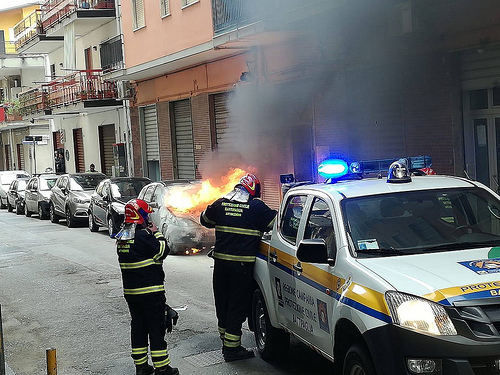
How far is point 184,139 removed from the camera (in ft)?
80.2

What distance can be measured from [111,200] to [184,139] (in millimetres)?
6735

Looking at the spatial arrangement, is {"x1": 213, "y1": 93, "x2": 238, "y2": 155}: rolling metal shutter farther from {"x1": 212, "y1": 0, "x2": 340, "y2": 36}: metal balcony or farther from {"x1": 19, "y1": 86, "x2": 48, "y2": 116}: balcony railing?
{"x1": 19, "y1": 86, "x2": 48, "y2": 116}: balcony railing

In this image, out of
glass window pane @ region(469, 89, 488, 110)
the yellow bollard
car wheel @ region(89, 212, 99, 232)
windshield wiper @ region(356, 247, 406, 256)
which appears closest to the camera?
windshield wiper @ region(356, 247, 406, 256)

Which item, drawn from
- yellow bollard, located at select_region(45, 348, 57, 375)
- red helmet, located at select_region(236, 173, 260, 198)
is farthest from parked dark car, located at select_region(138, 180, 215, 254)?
yellow bollard, located at select_region(45, 348, 57, 375)

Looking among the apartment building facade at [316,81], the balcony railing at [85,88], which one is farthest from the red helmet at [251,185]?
the balcony railing at [85,88]

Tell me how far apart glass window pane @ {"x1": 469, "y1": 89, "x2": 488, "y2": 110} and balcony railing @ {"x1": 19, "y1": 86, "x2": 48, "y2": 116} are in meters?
25.0

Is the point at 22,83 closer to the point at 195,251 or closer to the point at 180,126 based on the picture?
the point at 180,126

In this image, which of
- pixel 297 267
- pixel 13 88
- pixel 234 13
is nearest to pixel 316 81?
pixel 234 13

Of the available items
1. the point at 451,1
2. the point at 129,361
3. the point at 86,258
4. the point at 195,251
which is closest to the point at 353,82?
the point at 451,1

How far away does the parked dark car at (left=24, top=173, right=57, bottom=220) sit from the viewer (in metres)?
25.0

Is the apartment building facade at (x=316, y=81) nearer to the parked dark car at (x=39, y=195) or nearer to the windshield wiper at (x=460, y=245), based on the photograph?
the parked dark car at (x=39, y=195)

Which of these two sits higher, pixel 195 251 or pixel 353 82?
pixel 353 82

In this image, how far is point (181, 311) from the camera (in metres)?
9.21

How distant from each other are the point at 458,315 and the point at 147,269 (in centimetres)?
300
